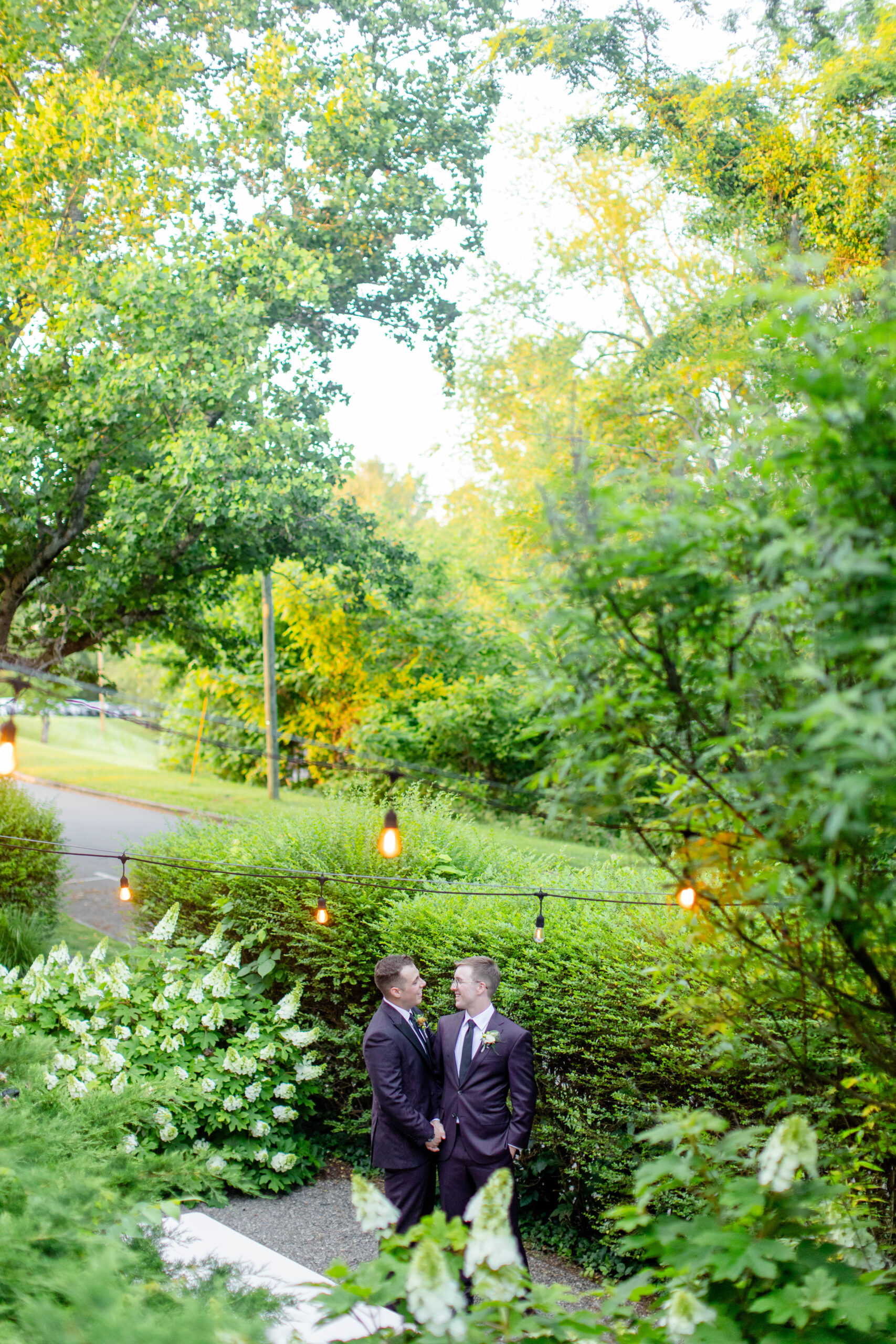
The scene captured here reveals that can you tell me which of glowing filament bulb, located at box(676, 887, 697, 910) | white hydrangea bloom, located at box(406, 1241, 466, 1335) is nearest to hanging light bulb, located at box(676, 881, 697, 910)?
glowing filament bulb, located at box(676, 887, 697, 910)

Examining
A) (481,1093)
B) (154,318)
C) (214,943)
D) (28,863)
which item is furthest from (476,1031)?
(154,318)

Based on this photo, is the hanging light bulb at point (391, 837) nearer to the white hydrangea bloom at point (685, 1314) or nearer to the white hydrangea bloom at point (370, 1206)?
the white hydrangea bloom at point (370, 1206)

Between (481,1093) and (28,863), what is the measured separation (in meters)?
8.10

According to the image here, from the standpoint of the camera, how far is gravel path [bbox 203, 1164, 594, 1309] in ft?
19.3

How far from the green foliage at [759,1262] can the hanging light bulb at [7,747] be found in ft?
12.9

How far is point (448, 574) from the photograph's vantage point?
75.6 feet

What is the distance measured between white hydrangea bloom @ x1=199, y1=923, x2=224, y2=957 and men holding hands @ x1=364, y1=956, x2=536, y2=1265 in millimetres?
2740

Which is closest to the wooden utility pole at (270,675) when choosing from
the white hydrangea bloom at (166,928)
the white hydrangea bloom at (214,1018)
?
the white hydrangea bloom at (166,928)

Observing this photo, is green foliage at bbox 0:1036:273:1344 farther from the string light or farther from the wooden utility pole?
the wooden utility pole

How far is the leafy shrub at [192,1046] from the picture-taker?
6559 mm

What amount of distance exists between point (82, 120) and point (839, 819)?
13483 mm

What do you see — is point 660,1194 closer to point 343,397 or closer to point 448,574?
point 343,397

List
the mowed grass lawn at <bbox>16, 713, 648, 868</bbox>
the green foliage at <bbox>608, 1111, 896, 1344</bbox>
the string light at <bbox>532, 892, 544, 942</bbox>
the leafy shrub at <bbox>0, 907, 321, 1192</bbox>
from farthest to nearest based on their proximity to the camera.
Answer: the mowed grass lawn at <bbox>16, 713, 648, 868</bbox> < the leafy shrub at <bbox>0, 907, 321, 1192</bbox> < the string light at <bbox>532, 892, 544, 942</bbox> < the green foliage at <bbox>608, 1111, 896, 1344</bbox>

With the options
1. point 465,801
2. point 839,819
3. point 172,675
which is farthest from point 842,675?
point 172,675
